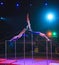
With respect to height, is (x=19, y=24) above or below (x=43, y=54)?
above

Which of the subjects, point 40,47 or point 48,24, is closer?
point 40,47

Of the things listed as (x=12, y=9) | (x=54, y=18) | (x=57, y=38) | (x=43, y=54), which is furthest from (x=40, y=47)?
(x=12, y=9)

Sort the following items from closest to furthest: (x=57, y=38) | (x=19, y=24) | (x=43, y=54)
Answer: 1. (x=43, y=54)
2. (x=57, y=38)
3. (x=19, y=24)

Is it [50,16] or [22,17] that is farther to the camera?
[22,17]

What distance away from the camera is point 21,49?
1313 cm

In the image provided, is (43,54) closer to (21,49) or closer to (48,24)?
(21,49)

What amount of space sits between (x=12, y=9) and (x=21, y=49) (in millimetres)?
3093

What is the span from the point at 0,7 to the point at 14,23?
166cm

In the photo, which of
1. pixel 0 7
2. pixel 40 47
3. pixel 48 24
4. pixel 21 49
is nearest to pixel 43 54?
pixel 40 47

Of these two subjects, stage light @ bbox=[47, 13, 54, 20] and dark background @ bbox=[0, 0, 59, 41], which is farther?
stage light @ bbox=[47, 13, 54, 20]

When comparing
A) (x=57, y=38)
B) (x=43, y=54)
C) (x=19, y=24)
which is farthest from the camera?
(x=19, y=24)

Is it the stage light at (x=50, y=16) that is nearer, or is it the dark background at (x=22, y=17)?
the dark background at (x=22, y=17)

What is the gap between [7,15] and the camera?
14.8 metres

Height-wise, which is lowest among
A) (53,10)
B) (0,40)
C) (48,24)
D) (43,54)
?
(43,54)
